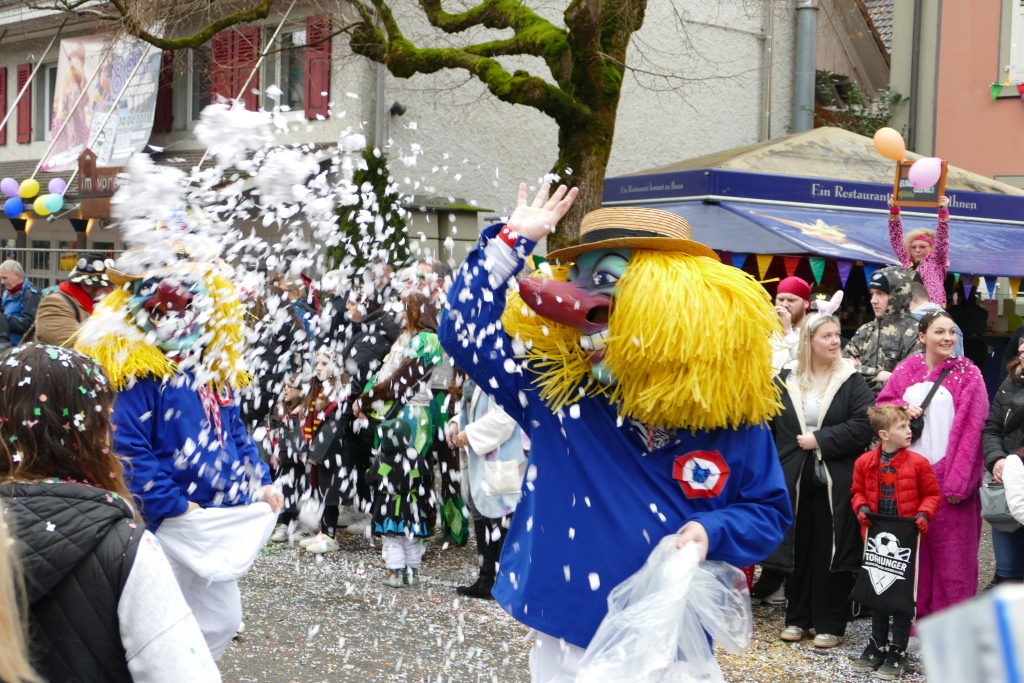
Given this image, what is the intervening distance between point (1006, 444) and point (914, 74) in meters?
12.8

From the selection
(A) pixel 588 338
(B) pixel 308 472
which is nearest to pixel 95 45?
(B) pixel 308 472

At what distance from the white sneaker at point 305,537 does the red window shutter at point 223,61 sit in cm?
841

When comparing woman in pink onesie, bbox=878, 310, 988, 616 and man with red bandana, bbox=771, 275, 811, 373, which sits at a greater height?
man with red bandana, bbox=771, 275, 811, 373

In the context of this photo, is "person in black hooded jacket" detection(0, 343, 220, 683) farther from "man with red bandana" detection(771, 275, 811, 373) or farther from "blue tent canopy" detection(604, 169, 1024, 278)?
"blue tent canopy" detection(604, 169, 1024, 278)

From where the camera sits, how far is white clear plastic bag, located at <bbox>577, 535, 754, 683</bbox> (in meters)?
2.65

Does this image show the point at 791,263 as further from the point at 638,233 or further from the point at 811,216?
the point at 638,233

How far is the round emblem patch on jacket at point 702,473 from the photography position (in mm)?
2904

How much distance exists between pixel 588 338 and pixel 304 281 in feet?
20.5

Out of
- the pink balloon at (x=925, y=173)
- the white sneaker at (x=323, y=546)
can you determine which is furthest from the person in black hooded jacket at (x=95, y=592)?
the pink balloon at (x=925, y=173)

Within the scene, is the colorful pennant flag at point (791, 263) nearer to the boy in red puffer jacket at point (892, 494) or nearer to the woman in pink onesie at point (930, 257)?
the woman in pink onesie at point (930, 257)

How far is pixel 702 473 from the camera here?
2.91m

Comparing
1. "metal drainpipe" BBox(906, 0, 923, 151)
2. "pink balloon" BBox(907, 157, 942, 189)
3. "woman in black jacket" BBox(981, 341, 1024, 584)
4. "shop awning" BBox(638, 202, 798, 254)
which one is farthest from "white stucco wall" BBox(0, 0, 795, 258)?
"woman in black jacket" BBox(981, 341, 1024, 584)

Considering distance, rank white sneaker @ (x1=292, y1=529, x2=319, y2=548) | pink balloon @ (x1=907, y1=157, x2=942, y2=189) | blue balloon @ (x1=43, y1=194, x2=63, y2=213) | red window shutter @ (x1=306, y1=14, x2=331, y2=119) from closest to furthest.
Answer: white sneaker @ (x1=292, y1=529, x2=319, y2=548), pink balloon @ (x1=907, y1=157, x2=942, y2=189), red window shutter @ (x1=306, y1=14, x2=331, y2=119), blue balloon @ (x1=43, y1=194, x2=63, y2=213)

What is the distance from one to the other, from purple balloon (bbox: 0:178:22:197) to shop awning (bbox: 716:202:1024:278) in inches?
434
